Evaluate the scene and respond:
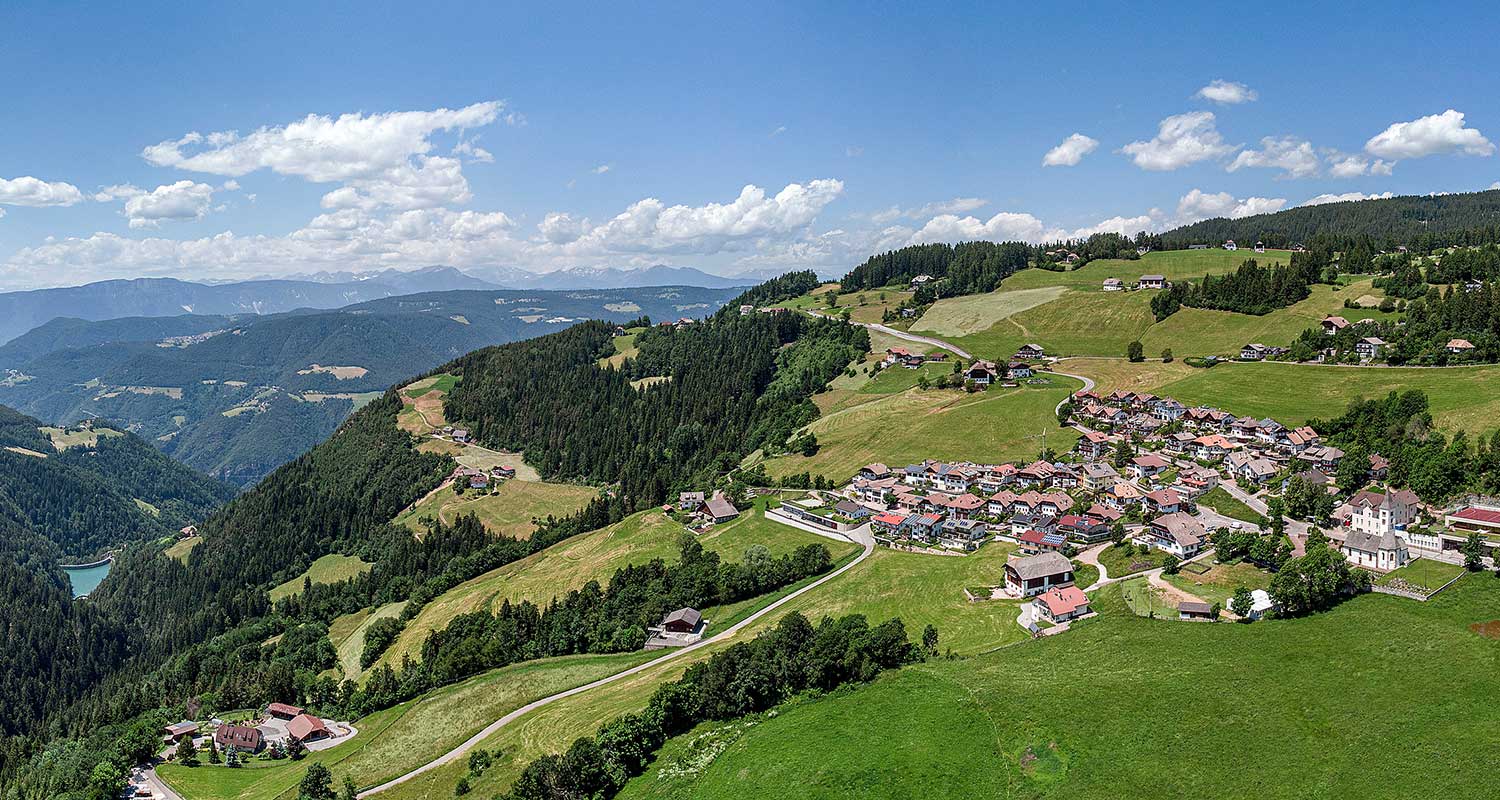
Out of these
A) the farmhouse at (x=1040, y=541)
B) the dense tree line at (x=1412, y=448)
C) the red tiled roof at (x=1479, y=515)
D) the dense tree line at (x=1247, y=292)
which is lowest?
the farmhouse at (x=1040, y=541)

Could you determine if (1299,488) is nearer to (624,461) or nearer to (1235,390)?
(1235,390)

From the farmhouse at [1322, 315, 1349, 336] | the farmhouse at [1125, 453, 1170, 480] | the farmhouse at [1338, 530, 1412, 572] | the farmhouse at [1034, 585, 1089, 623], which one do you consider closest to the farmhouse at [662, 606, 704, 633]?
the farmhouse at [1034, 585, 1089, 623]

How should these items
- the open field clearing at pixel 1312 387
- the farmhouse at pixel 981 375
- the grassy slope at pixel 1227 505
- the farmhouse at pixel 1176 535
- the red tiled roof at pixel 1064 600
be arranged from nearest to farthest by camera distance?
the red tiled roof at pixel 1064 600, the farmhouse at pixel 1176 535, the grassy slope at pixel 1227 505, the open field clearing at pixel 1312 387, the farmhouse at pixel 981 375

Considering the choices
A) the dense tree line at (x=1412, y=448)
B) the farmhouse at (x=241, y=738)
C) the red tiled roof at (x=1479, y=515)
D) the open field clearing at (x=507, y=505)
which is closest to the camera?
the red tiled roof at (x=1479, y=515)

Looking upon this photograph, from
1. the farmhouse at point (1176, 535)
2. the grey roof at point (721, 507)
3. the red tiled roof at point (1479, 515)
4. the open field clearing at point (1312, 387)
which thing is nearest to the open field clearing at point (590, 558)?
the grey roof at point (721, 507)

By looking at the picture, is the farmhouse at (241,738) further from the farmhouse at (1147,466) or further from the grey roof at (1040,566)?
the farmhouse at (1147,466)

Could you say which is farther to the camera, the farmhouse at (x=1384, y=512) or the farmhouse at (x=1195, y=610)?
the farmhouse at (x=1384, y=512)

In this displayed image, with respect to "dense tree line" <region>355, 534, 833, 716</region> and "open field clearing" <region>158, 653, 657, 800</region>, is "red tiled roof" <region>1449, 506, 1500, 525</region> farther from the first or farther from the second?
"open field clearing" <region>158, 653, 657, 800</region>

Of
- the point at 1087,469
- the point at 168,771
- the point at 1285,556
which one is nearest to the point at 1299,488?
the point at 1285,556
